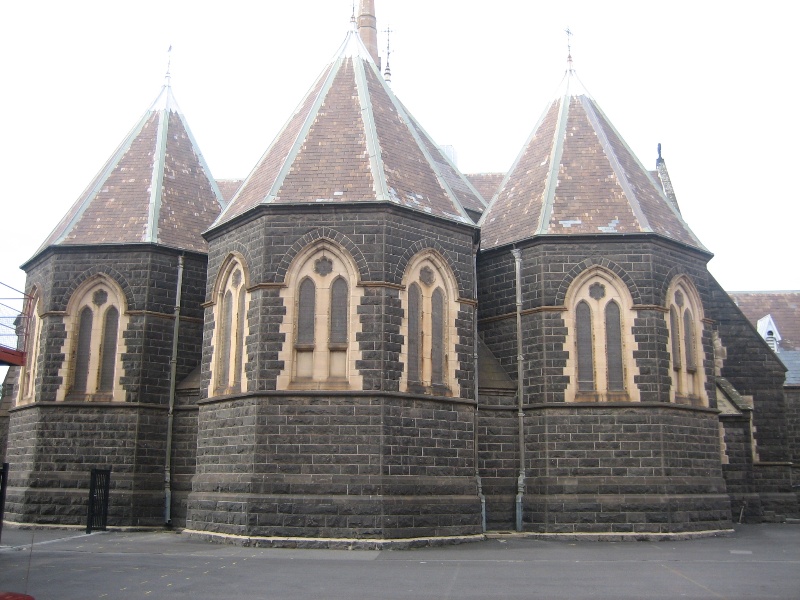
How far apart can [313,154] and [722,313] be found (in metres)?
15.3

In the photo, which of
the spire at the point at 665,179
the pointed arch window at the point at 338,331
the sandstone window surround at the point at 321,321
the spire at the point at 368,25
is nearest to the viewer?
the sandstone window surround at the point at 321,321

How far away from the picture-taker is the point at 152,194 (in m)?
24.5

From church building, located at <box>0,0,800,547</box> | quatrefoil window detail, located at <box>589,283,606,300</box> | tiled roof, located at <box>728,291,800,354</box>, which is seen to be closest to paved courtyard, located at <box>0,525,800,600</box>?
church building, located at <box>0,0,800,547</box>

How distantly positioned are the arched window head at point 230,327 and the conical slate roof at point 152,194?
11.5ft

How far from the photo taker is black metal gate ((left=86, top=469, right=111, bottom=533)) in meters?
21.1

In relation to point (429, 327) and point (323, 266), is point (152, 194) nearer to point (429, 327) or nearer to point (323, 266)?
point (323, 266)

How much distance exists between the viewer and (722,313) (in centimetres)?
2814

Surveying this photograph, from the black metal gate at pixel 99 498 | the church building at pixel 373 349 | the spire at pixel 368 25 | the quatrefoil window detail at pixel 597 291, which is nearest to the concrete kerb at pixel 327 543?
the church building at pixel 373 349

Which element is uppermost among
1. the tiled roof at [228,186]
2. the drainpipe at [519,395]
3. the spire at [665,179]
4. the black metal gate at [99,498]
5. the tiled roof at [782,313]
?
the spire at [665,179]

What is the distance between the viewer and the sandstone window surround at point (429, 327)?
63.4ft

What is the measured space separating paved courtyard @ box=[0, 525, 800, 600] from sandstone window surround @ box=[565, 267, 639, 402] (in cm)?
371

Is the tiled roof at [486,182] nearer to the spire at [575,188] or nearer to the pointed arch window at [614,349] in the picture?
the spire at [575,188]

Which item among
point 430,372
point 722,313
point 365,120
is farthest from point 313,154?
point 722,313

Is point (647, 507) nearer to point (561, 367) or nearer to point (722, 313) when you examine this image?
point (561, 367)
